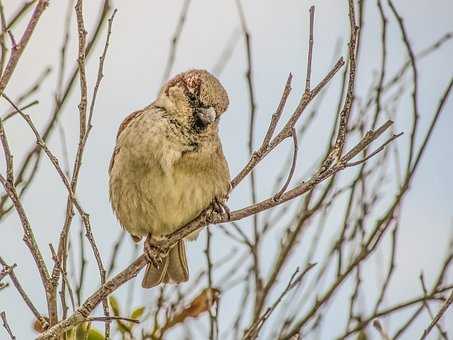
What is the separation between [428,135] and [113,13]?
1383mm

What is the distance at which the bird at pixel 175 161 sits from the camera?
12.1ft

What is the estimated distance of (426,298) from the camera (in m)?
3.20

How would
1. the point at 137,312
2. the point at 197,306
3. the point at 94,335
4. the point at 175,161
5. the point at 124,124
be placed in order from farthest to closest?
the point at 124,124 < the point at 175,161 < the point at 197,306 < the point at 137,312 < the point at 94,335

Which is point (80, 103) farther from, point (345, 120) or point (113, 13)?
point (345, 120)

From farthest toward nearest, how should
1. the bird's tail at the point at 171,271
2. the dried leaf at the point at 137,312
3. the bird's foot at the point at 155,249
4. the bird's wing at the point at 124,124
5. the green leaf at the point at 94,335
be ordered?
1. the bird's tail at the point at 171,271
2. the bird's wing at the point at 124,124
3. the bird's foot at the point at 155,249
4. the dried leaf at the point at 137,312
5. the green leaf at the point at 94,335

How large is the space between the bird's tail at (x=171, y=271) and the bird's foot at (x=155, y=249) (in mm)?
167

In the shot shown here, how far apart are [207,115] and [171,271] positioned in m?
0.93

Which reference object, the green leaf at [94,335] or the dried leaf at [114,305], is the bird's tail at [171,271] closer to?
the dried leaf at [114,305]

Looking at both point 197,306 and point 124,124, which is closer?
point 197,306

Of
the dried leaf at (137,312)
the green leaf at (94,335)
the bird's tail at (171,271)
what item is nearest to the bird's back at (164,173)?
the bird's tail at (171,271)

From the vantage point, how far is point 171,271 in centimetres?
416

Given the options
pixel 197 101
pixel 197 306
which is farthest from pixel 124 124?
pixel 197 306

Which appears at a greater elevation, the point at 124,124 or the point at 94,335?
the point at 124,124

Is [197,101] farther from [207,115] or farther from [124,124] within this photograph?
[124,124]
